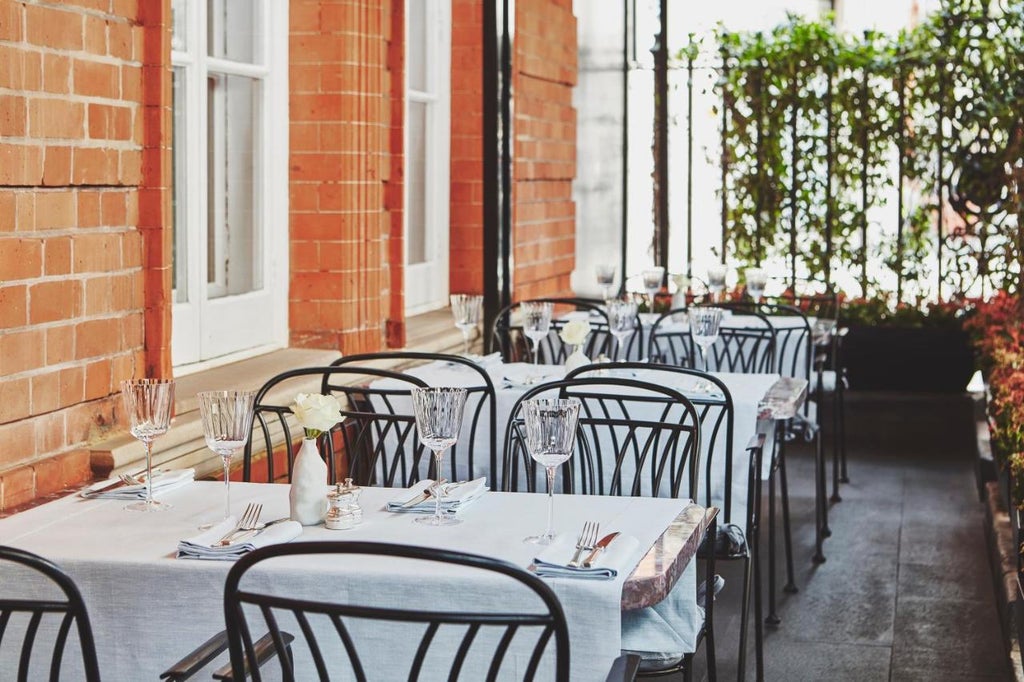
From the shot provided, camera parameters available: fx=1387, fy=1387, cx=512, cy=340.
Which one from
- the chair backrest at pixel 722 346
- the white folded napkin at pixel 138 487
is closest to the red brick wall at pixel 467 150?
the chair backrest at pixel 722 346

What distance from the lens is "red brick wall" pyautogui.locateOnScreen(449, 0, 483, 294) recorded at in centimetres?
611

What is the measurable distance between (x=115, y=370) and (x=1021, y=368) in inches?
120

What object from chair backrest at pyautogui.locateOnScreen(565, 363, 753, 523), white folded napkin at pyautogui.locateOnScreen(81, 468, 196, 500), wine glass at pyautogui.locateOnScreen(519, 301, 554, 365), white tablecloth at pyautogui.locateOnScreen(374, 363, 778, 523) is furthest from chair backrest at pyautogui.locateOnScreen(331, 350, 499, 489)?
white folded napkin at pyautogui.locateOnScreen(81, 468, 196, 500)

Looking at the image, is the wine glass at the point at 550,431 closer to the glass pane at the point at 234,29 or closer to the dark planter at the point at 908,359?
the glass pane at the point at 234,29

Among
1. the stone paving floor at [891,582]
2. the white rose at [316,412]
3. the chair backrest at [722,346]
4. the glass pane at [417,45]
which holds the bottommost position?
the stone paving floor at [891,582]

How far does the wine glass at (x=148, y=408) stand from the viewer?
2625 mm

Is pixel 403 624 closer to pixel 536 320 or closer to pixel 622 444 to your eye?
pixel 622 444

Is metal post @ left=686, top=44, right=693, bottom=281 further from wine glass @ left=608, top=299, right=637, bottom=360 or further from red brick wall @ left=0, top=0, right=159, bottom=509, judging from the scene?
red brick wall @ left=0, top=0, right=159, bottom=509

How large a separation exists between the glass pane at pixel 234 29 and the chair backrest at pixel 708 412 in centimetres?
147

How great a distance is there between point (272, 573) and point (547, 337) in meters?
3.71

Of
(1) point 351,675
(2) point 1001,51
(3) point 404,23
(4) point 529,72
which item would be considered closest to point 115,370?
(1) point 351,675

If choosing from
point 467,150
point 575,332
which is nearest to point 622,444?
point 575,332

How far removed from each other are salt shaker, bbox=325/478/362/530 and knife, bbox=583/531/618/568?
0.48m

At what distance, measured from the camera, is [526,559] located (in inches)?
88.9
